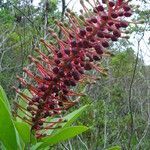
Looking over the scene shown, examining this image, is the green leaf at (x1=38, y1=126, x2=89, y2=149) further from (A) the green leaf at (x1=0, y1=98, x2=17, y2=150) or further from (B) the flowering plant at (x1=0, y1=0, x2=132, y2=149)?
(A) the green leaf at (x1=0, y1=98, x2=17, y2=150)

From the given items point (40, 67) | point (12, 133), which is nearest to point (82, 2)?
point (40, 67)

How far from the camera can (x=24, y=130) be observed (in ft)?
6.48

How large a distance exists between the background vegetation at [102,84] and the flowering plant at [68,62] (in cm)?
460

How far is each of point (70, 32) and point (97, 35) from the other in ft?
0.41

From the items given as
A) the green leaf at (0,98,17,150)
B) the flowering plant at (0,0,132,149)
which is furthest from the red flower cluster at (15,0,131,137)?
the green leaf at (0,98,17,150)

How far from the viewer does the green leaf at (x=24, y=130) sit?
6.40 feet

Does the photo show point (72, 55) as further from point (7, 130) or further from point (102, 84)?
point (102, 84)

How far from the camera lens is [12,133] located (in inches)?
76.2

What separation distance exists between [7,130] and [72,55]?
43cm

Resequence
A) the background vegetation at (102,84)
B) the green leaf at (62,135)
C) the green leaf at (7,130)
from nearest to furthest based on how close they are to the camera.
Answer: the green leaf at (7,130) → the green leaf at (62,135) → the background vegetation at (102,84)

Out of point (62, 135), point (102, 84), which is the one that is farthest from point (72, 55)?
point (102, 84)

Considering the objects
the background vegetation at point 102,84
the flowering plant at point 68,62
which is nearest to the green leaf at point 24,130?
the flowering plant at point 68,62

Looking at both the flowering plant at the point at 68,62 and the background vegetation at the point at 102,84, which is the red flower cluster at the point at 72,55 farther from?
the background vegetation at the point at 102,84

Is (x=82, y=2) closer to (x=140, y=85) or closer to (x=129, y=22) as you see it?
(x=129, y=22)
